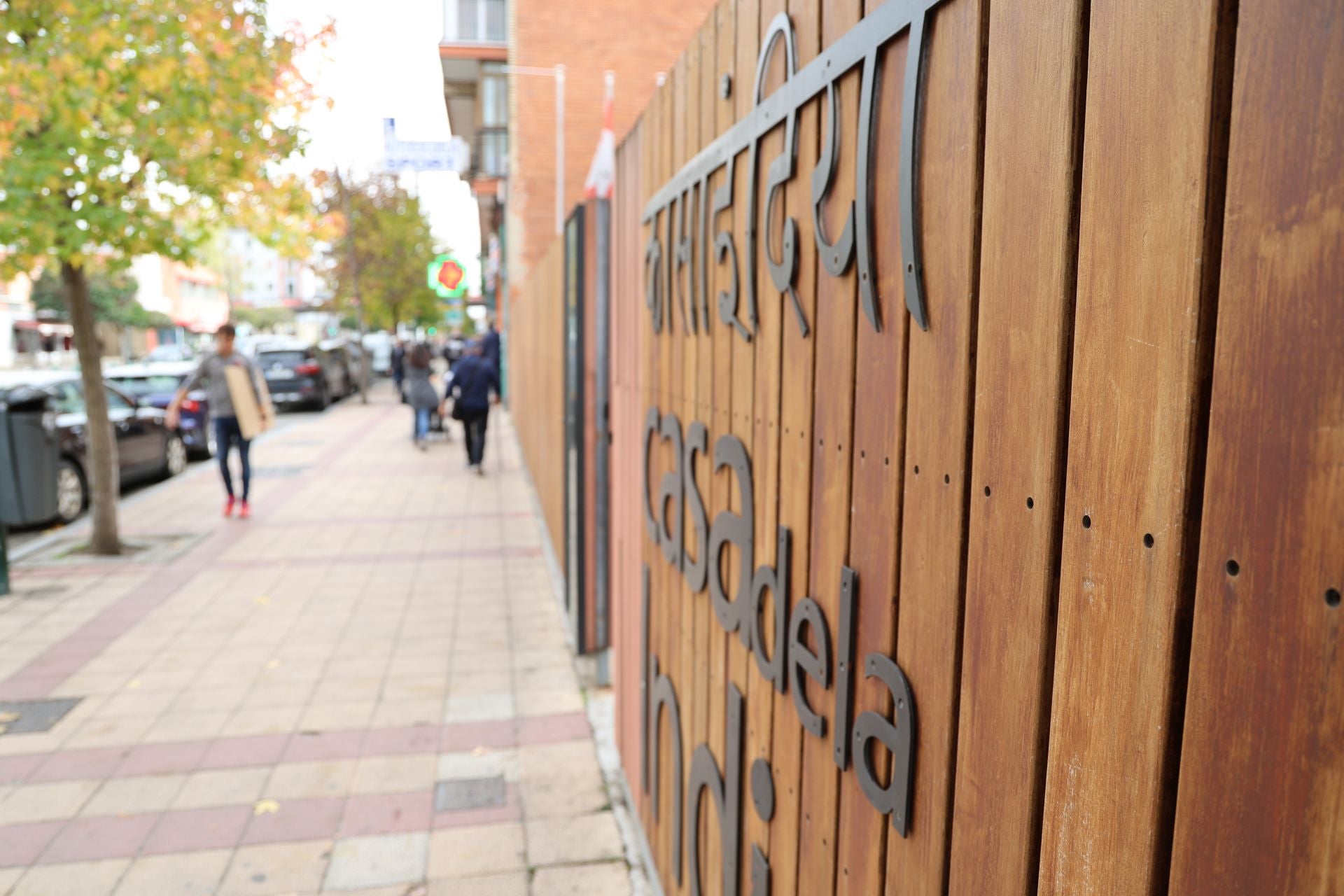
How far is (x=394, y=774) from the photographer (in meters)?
4.27

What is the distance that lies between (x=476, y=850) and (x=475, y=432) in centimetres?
964

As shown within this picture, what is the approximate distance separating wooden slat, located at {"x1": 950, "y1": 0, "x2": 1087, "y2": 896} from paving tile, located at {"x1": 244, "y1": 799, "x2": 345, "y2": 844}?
324cm

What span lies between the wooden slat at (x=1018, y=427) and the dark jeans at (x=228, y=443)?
371 inches

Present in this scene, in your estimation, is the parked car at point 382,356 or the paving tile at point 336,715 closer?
the paving tile at point 336,715

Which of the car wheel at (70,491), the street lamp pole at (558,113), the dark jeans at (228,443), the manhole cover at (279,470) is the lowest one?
the manhole cover at (279,470)

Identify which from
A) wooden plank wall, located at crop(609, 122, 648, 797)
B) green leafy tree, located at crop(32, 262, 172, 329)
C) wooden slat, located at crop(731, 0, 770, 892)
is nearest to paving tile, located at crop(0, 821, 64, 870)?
wooden plank wall, located at crop(609, 122, 648, 797)

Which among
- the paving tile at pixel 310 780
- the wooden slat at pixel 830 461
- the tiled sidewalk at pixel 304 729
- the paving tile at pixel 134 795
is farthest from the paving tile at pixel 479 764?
the wooden slat at pixel 830 461

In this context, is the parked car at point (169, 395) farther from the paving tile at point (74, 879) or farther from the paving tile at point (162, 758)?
the paving tile at point (74, 879)

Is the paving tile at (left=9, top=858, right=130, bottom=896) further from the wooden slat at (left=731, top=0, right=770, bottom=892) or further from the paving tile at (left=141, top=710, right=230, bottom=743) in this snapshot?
the wooden slat at (left=731, top=0, right=770, bottom=892)

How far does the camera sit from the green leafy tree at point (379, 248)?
3250 centimetres

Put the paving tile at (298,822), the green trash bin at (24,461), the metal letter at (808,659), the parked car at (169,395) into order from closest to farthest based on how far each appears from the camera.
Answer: the metal letter at (808,659) → the paving tile at (298,822) → the green trash bin at (24,461) → the parked car at (169,395)

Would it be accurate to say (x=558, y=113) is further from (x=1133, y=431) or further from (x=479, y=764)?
(x=1133, y=431)

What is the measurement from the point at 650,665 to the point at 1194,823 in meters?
2.64

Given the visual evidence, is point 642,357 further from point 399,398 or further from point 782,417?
point 399,398
